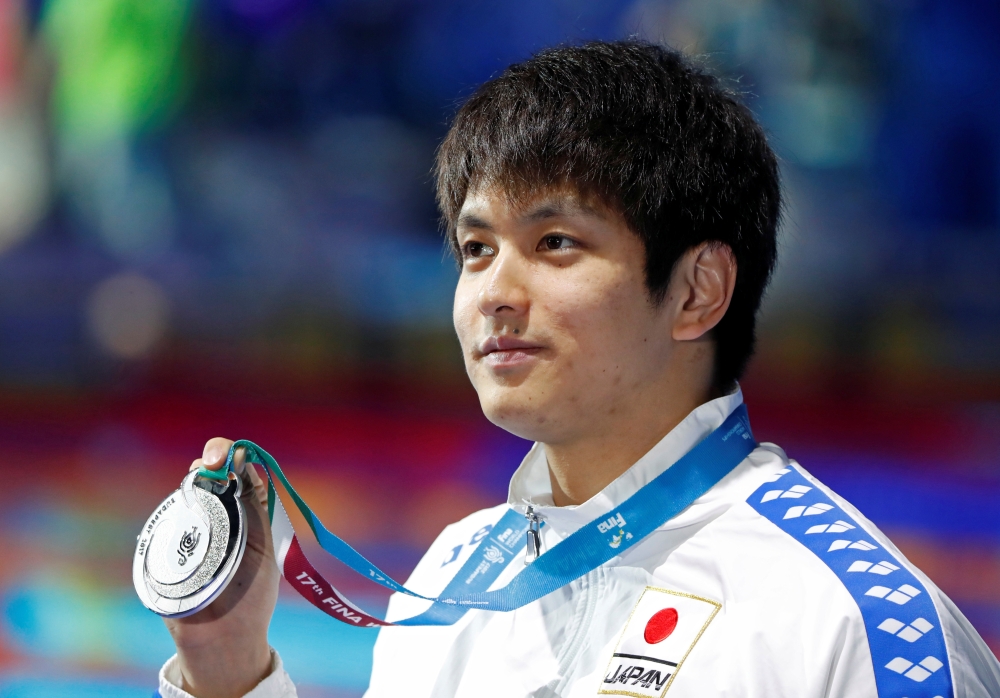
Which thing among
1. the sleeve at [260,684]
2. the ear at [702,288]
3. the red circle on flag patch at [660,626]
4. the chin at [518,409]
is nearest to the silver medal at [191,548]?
the sleeve at [260,684]

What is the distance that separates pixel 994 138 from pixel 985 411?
132 cm

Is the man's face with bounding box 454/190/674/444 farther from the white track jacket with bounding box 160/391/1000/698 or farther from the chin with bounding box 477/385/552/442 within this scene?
the white track jacket with bounding box 160/391/1000/698

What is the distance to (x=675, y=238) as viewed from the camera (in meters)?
1.74

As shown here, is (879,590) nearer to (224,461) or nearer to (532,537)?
(532,537)

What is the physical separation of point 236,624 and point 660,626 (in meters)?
0.77

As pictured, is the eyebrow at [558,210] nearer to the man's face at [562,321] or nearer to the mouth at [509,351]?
the man's face at [562,321]

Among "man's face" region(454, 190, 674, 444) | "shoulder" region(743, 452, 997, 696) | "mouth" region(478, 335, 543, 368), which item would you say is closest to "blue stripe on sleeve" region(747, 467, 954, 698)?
"shoulder" region(743, 452, 997, 696)

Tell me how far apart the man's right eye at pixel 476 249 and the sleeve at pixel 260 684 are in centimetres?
84

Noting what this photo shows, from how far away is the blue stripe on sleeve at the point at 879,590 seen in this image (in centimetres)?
131

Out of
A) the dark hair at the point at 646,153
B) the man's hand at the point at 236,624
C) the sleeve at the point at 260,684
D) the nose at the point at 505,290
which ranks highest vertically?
the dark hair at the point at 646,153

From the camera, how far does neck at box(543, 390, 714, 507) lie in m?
1.75

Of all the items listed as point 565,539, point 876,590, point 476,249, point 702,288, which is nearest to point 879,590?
point 876,590

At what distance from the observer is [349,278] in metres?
5.82

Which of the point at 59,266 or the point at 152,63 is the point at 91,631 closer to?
the point at 59,266
